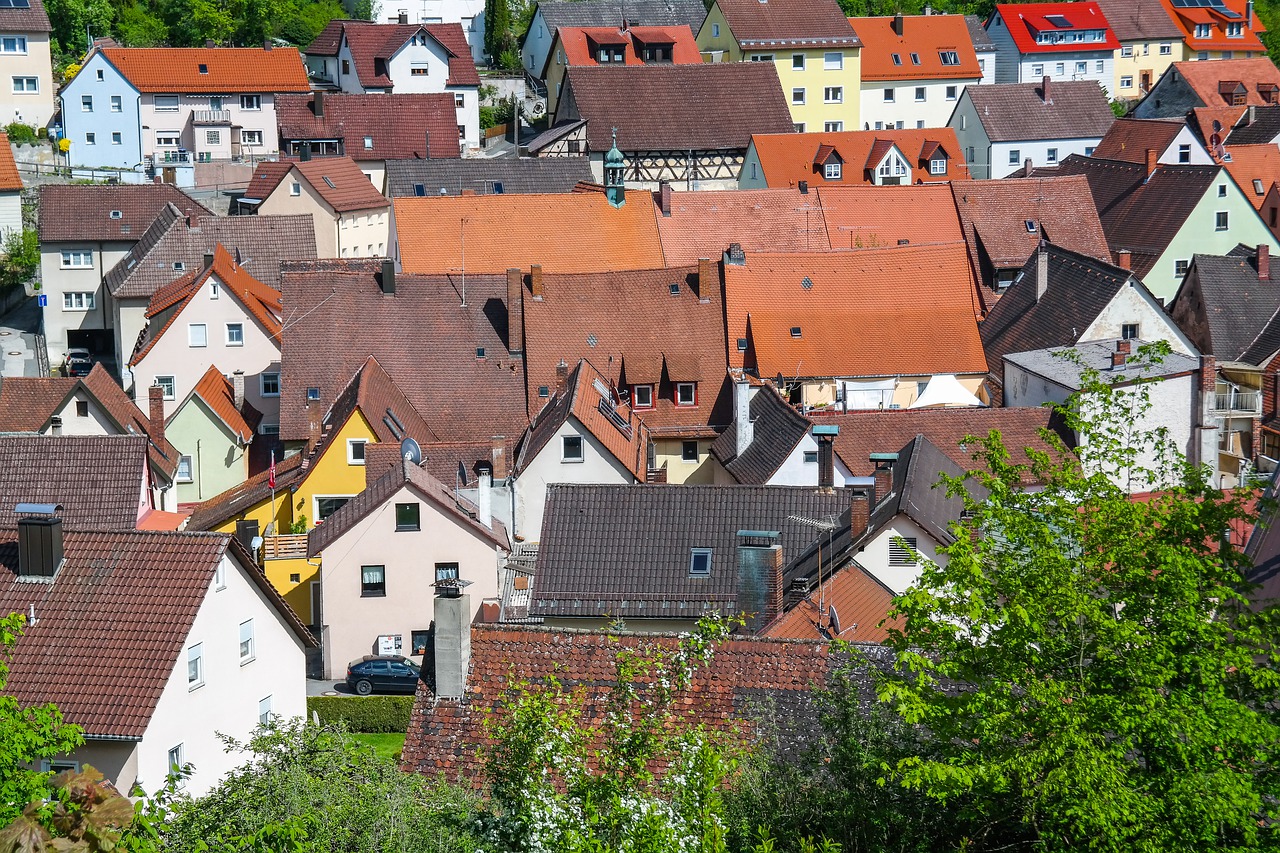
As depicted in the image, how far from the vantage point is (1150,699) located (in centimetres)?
1664

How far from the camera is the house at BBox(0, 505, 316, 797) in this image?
1007 inches

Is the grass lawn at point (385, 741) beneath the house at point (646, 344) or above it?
beneath

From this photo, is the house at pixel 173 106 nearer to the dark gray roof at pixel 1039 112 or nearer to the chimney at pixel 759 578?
the dark gray roof at pixel 1039 112

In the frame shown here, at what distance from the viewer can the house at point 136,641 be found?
83.9ft

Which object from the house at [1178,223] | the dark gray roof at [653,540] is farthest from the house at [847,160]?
the dark gray roof at [653,540]

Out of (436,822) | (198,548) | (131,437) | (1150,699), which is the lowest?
(436,822)

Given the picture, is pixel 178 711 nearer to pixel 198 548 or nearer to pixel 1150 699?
pixel 198 548

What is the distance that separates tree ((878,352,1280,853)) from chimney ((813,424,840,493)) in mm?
18876

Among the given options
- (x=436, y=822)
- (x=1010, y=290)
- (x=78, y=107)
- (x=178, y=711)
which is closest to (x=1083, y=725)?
(x=436, y=822)

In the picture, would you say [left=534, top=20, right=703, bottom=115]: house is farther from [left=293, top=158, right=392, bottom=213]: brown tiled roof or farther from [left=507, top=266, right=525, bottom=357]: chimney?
[left=507, top=266, right=525, bottom=357]: chimney

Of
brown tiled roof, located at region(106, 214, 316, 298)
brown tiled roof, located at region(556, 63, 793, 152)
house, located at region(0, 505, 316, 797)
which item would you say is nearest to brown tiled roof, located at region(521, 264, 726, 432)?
brown tiled roof, located at region(106, 214, 316, 298)

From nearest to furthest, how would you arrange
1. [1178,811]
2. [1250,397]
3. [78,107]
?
[1178,811] < [1250,397] < [78,107]

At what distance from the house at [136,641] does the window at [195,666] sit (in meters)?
0.02

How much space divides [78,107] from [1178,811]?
227 ft
